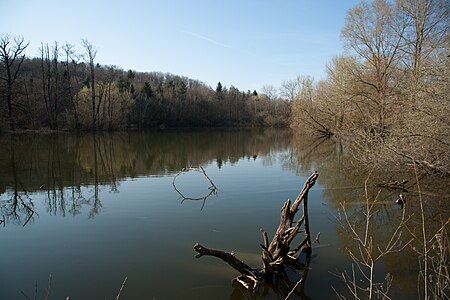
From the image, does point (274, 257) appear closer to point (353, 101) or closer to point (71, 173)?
point (71, 173)

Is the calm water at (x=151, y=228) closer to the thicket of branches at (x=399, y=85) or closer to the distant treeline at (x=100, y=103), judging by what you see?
the thicket of branches at (x=399, y=85)

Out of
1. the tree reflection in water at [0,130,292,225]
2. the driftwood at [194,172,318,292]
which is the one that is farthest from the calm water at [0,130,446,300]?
the driftwood at [194,172,318,292]

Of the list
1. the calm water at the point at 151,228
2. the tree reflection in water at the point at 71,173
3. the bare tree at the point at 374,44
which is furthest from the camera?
the bare tree at the point at 374,44

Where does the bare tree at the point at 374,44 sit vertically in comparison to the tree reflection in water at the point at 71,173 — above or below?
above

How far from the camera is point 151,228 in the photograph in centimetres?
Result: 836

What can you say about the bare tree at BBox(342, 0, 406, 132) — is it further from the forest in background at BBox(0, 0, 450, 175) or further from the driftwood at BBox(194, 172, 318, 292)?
the driftwood at BBox(194, 172, 318, 292)

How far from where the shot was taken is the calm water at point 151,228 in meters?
5.68

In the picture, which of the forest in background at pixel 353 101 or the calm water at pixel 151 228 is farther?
the forest in background at pixel 353 101

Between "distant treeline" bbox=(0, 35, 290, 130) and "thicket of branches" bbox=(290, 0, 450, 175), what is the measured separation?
30.8 m

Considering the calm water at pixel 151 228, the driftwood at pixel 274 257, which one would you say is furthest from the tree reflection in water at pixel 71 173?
the driftwood at pixel 274 257

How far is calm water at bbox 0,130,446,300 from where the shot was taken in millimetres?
5684

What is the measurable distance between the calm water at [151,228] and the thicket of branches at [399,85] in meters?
1.88

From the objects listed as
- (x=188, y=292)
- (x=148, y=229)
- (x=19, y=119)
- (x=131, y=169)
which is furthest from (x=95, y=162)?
(x=19, y=119)

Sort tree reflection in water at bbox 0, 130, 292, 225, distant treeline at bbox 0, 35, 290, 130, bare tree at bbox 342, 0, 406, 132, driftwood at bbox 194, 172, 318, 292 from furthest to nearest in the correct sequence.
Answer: distant treeline at bbox 0, 35, 290, 130 → bare tree at bbox 342, 0, 406, 132 → tree reflection in water at bbox 0, 130, 292, 225 → driftwood at bbox 194, 172, 318, 292
